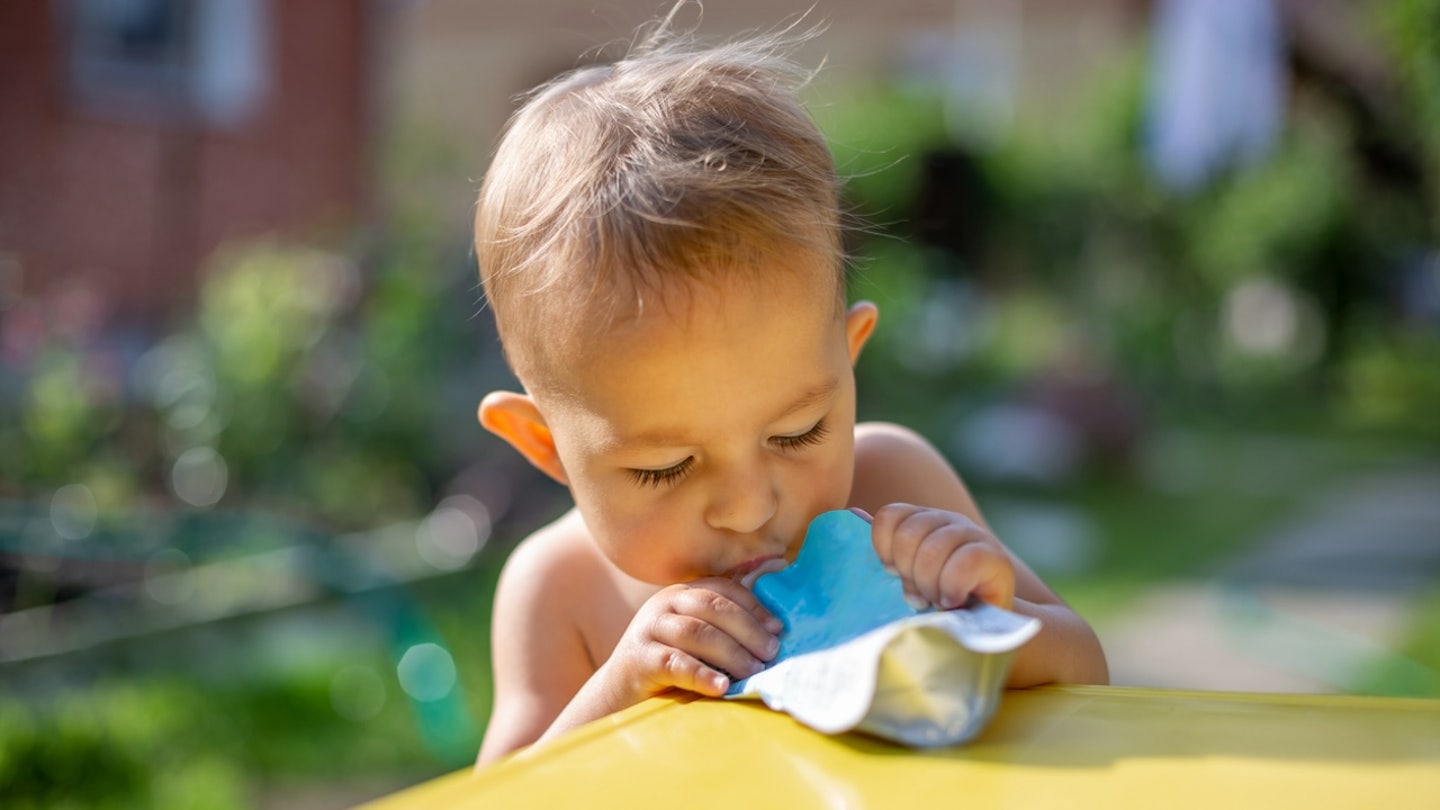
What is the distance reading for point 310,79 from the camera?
9469 mm

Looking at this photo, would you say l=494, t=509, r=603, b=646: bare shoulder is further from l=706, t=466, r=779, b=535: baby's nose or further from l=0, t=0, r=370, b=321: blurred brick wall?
l=0, t=0, r=370, b=321: blurred brick wall

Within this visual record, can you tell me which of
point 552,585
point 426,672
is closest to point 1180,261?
point 426,672

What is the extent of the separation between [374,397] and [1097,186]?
9.30 meters

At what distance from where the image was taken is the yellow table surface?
855 mm

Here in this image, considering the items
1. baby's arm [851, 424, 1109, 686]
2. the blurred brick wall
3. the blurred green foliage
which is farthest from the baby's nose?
the blurred green foliage

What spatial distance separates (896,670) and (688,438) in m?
0.33

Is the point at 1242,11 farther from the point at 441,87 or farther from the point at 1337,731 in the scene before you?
the point at 441,87

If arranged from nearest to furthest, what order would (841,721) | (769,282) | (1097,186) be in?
(841,721)
(769,282)
(1097,186)

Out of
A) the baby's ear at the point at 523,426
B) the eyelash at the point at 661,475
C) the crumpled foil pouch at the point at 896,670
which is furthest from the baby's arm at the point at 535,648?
the crumpled foil pouch at the point at 896,670

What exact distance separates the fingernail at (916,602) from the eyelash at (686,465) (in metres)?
0.20

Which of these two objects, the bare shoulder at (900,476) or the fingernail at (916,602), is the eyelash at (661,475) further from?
the bare shoulder at (900,476)

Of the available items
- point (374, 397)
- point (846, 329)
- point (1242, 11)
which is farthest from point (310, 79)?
point (846, 329)

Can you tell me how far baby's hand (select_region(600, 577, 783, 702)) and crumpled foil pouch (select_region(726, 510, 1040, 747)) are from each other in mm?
27

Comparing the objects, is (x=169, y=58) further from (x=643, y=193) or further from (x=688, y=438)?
(x=688, y=438)
